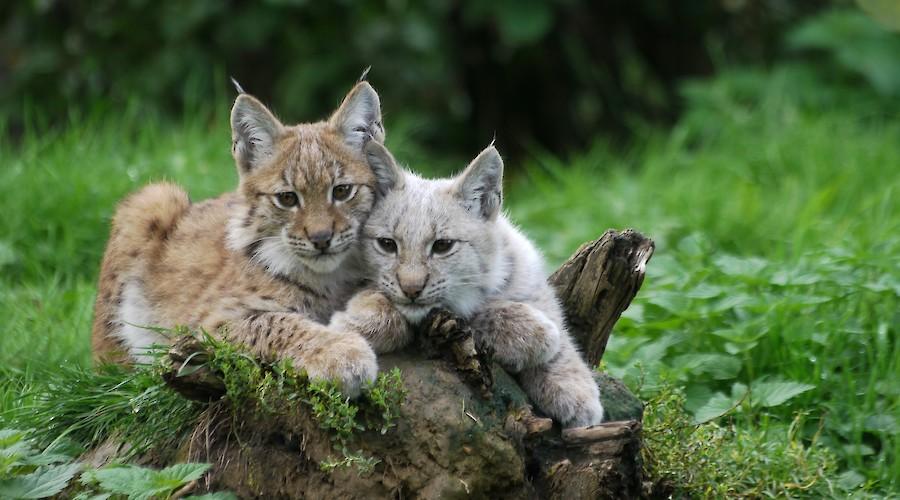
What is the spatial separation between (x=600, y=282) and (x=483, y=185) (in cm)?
65

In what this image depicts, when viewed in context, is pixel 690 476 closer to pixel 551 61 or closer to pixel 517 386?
pixel 517 386

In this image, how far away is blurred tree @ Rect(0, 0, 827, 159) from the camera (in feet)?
31.1

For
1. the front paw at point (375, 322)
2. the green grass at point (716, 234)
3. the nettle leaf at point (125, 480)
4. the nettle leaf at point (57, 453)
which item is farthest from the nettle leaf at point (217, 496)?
the green grass at point (716, 234)

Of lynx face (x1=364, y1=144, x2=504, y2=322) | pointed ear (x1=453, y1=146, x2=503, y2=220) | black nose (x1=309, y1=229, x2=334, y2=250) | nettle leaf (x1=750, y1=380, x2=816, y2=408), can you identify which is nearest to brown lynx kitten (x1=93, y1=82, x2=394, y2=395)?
black nose (x1=309, y1=229, x2=334, y2=250)

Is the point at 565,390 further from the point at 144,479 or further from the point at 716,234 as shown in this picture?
the point at 716,234

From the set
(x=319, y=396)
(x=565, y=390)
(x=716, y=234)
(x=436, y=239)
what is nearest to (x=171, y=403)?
(x=319, y=396)

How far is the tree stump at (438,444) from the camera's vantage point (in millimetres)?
4195

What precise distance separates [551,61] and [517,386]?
690 centimetres

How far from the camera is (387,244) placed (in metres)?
4.70

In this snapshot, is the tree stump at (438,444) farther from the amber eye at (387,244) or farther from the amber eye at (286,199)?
the amber eye at (286,199)

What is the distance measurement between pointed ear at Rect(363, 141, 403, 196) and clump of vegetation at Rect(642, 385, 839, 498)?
1.48 m

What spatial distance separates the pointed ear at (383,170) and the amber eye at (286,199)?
357 mm

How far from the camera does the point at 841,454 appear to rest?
208 inches

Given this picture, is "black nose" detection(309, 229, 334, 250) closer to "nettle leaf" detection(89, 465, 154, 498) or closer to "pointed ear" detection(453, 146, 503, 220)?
"pointed ear" detection(453, 146, 503, 220)
